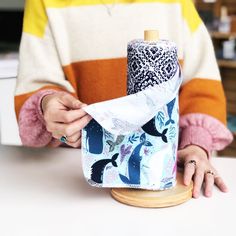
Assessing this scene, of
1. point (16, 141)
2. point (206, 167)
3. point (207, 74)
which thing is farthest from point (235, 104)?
point (206, 167)

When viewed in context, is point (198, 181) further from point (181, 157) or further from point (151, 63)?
point (151, 63)

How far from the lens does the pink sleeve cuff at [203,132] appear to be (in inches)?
33.3

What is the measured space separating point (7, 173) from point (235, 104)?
7.18 feet

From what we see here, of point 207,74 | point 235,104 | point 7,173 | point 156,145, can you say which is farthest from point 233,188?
point 235,104

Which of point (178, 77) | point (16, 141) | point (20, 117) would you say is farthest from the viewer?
point (16, 141)

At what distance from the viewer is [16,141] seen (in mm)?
2062

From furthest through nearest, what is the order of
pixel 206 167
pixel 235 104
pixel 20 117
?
pixel 235 104
pixel 20 117
pixel 206 167

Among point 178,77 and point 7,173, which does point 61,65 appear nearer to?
point 7,173

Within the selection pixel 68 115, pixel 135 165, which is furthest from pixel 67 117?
pixel 135 165

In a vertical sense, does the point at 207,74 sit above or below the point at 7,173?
above

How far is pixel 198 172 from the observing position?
0.75 meters

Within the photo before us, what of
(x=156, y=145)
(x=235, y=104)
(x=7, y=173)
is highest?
(x=156, y=145)

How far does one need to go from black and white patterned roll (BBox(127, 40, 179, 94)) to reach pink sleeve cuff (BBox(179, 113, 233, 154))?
0.23m

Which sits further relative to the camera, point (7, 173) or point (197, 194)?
point (7, 173)
